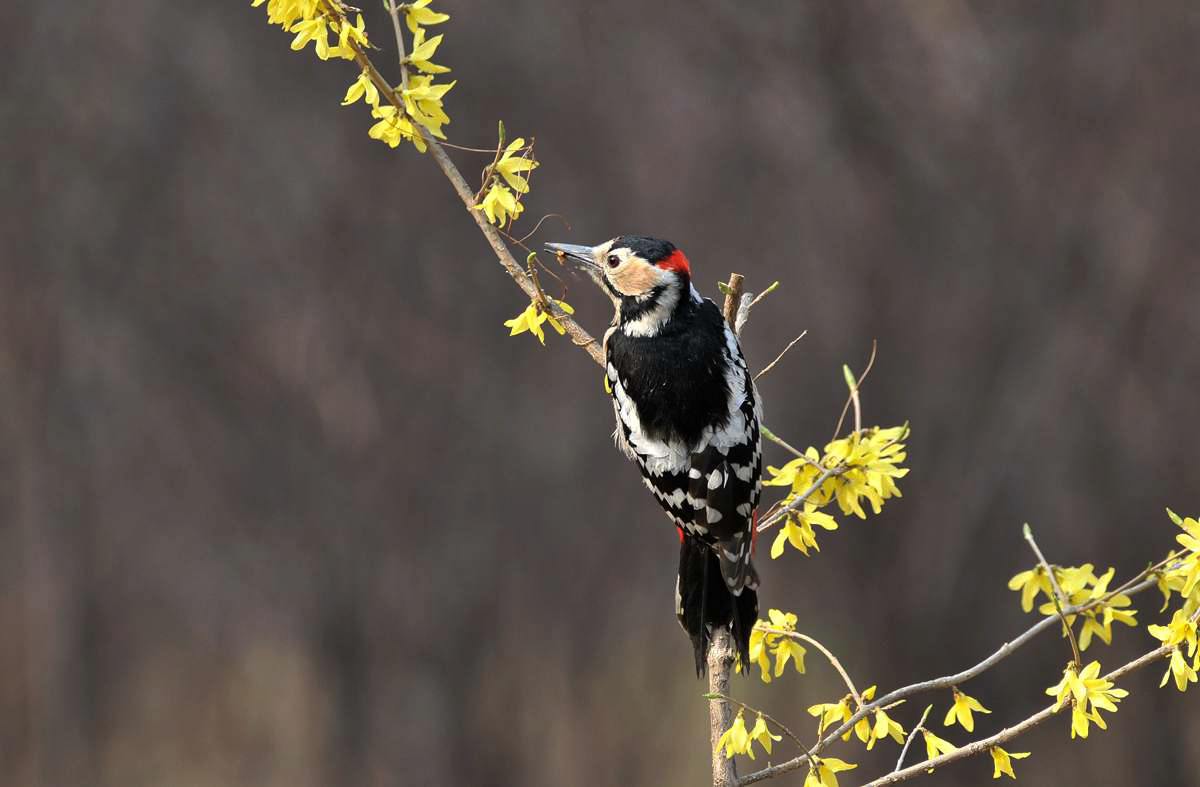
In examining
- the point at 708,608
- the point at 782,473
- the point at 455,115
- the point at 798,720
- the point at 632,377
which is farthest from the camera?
the point at 798,720

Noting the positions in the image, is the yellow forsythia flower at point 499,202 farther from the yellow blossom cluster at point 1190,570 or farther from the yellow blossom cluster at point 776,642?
the yellow blossom cluster at point 1190,570

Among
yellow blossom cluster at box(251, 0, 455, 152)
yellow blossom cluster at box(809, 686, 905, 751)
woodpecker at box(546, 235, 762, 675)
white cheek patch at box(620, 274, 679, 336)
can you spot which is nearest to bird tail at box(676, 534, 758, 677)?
woodpecker at box(546, 235, 762, 675)

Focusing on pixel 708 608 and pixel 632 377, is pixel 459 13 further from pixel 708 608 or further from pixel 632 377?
pixel 708 608

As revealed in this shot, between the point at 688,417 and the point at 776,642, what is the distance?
12.6 inches

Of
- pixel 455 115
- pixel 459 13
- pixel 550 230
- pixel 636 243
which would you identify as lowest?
pixel 636 243

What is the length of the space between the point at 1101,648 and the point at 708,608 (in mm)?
1925

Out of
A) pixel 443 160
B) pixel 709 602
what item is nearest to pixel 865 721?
pixel 709 602

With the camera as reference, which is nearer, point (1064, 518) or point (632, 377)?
point (632, 377)

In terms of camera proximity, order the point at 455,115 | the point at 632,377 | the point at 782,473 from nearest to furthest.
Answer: the point at 782,473 → the point at 632,377 → the point at 455,115

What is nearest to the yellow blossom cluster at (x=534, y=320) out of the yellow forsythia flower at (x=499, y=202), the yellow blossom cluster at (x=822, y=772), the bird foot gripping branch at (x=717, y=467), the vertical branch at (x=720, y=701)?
the bird foot gripping branch at (x=717, y=467)

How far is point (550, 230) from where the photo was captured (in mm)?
2869

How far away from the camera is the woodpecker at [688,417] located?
1586mm

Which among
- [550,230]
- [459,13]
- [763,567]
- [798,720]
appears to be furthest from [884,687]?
[459,13]

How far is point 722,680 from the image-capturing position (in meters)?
1.47
